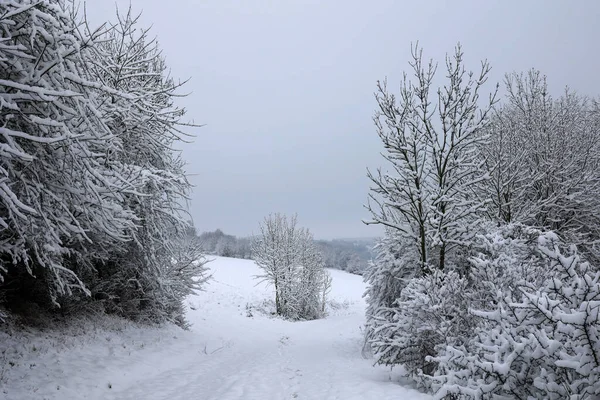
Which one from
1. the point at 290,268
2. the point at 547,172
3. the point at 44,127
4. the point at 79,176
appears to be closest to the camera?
the point at 44,127

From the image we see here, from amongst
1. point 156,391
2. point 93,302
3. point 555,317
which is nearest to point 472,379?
point 555,317

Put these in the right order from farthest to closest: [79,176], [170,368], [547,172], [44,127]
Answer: [547,172] → [170,368] → [79,176] → [44,127]

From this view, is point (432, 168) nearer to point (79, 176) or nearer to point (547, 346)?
point (547, 346)

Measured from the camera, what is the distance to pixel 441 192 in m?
9.20

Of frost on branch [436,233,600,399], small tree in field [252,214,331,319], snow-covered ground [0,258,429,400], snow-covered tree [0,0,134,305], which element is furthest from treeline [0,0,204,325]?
small tree in field [252,214,331,319]

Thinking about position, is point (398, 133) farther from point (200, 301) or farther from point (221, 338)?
point (200, 301)

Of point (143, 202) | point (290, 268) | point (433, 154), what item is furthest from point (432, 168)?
point (290, 268)

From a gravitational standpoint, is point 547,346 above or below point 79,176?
below

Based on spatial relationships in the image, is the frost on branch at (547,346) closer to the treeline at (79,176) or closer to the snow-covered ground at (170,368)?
the snow-covered ground at (170,368)

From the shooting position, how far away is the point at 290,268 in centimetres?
3184

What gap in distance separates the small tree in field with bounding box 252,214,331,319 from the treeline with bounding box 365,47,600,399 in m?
19.9

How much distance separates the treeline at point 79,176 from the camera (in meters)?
4.45

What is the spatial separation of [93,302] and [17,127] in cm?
573

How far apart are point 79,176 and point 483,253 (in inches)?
338
